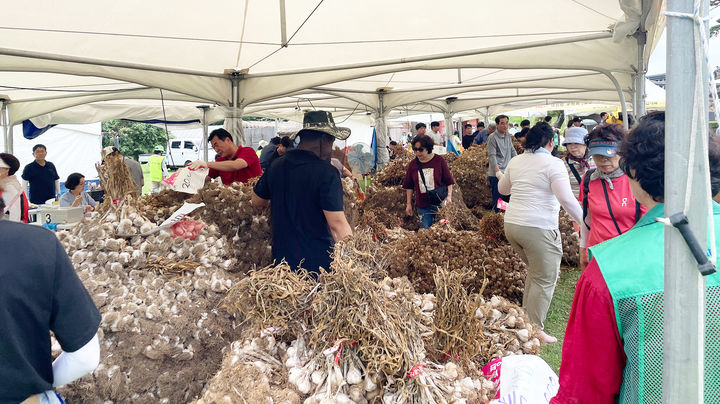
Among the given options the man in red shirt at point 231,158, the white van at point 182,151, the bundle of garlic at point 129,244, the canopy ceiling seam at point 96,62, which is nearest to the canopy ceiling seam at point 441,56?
the canopy ceiling seam at point 96,62

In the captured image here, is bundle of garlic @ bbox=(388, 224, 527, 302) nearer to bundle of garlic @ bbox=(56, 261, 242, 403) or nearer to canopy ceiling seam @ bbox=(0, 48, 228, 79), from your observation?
bundle of garlic @ bbox=(56, 261, 242, 403)

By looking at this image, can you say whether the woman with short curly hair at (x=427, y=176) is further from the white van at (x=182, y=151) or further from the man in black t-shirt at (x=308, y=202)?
the white van at (x=182, y=151)

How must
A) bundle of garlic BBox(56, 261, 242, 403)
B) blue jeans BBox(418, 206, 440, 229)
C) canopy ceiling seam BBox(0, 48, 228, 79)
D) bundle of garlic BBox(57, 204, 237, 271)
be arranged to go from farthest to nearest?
blue jeans BBox(418, 206, 440, 229) < canopy ceiling seam BBox(0, 48, 228, 79) < bundle of garlic BBox(57, 204, 237, 271) < bundle of garlic BBox(56, 261, 242, 403)

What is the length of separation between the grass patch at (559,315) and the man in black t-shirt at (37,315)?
Answer: 123 inches

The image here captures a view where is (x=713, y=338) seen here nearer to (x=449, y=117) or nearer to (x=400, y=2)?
(x=400, y=2)

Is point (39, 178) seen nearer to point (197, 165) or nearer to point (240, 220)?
point (197, 165)

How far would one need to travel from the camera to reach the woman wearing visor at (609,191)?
3.00 meters

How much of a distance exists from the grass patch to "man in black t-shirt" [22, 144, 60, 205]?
8573mm

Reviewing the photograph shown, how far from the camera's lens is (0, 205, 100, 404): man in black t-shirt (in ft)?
4.54

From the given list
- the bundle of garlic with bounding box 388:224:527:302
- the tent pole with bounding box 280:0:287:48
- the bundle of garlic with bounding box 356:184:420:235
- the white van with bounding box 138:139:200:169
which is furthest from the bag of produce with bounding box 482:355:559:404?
the white van with bounding box 138:139:200:169

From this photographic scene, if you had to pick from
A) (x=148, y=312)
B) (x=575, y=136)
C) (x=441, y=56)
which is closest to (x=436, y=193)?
(x=441, y=56)

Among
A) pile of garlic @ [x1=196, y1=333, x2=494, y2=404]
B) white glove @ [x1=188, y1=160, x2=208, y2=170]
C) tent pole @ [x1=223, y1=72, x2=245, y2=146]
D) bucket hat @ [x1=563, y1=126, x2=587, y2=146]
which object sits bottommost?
pile of garlic @ [x1=196, y1=333, x2=494, y2=404]

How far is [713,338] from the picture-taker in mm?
1097

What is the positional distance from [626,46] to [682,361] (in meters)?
5.10
